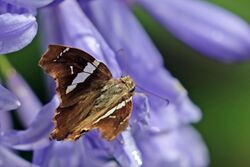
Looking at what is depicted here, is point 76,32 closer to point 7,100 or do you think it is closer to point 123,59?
point 123,59

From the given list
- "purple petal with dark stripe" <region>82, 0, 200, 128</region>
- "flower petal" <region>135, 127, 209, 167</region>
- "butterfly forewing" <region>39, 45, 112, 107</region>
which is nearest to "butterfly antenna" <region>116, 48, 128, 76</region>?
"purple petal with dark stripe" <region>82, 0, 200, 128</region>

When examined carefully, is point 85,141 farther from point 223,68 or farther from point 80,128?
point 223,68

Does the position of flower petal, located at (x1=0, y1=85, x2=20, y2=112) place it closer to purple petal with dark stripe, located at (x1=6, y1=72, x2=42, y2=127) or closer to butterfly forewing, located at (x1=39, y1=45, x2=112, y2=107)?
butterfly forewing, located at (x1=39, y1=45, x2=112, y2=107)

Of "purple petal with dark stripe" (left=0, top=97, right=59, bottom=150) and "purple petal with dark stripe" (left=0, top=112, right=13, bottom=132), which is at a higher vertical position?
"purple petal with dark stripe" (left=0, top=97, right=59, bottom=150)

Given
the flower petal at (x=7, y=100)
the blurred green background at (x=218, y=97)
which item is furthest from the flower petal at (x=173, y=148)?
the blurred green background at (x=218, y=97)

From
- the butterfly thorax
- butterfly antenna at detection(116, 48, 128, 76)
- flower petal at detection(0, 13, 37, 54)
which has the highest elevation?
flower petal at detection(0, 13, 37, 54)
